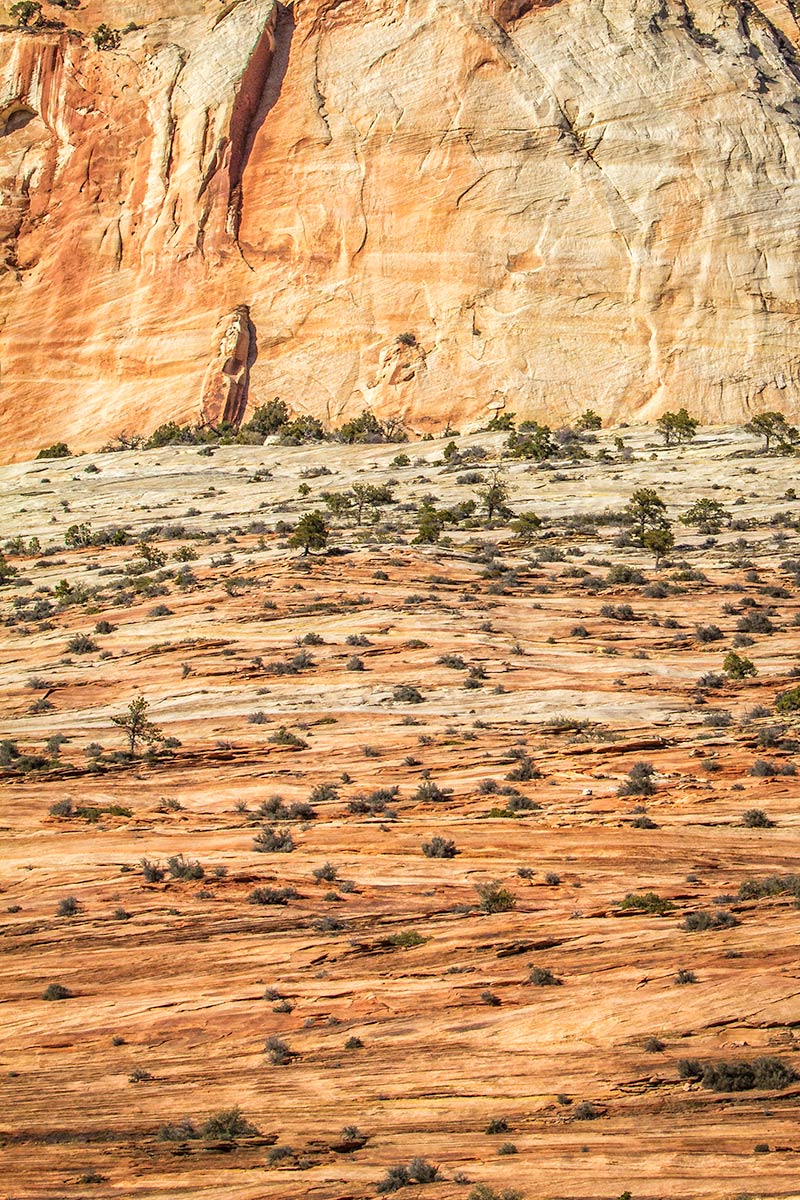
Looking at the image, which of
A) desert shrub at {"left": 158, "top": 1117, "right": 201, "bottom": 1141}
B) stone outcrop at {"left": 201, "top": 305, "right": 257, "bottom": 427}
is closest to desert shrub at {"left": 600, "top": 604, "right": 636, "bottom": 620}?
desert shrub at {"left": 158, "top": 1117, "right": 201, "bottom": 1141}

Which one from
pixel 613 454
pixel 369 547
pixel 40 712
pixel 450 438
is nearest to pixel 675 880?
pixel 40 712

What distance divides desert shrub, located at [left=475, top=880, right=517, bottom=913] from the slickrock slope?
0.13 meters

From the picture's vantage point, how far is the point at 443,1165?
14453mm

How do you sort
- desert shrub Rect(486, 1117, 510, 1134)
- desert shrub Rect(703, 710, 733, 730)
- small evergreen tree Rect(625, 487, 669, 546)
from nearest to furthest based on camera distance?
desert shrub Rect(486, 1117, 510, 1134) → desert shrub Rect(703, 710, 733, 730) → small evergreen tree Rect(625, 487, 669, 546)

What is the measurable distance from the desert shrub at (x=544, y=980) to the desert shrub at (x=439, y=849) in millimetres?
3675

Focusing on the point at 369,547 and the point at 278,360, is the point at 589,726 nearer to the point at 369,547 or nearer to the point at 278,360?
the point at 369,547

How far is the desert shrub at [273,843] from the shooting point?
70.3 feet

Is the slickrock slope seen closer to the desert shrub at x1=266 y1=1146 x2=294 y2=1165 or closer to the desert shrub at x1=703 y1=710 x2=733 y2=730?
the desert shrub at x1=266 y1=1146 x2=294 y2=1165

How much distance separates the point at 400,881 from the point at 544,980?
3.33 meters

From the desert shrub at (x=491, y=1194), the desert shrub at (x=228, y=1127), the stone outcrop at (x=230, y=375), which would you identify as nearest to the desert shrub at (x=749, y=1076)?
the desert shrub at (x=491, y=1194)

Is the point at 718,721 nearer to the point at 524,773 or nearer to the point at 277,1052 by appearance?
the point at 524,773

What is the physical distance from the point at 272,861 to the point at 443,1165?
715 cm

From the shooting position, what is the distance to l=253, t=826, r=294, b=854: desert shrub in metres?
21.4

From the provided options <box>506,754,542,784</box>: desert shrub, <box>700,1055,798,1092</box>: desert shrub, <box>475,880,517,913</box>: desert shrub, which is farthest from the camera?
<box>506,754,542,784</box>: desert shrub
